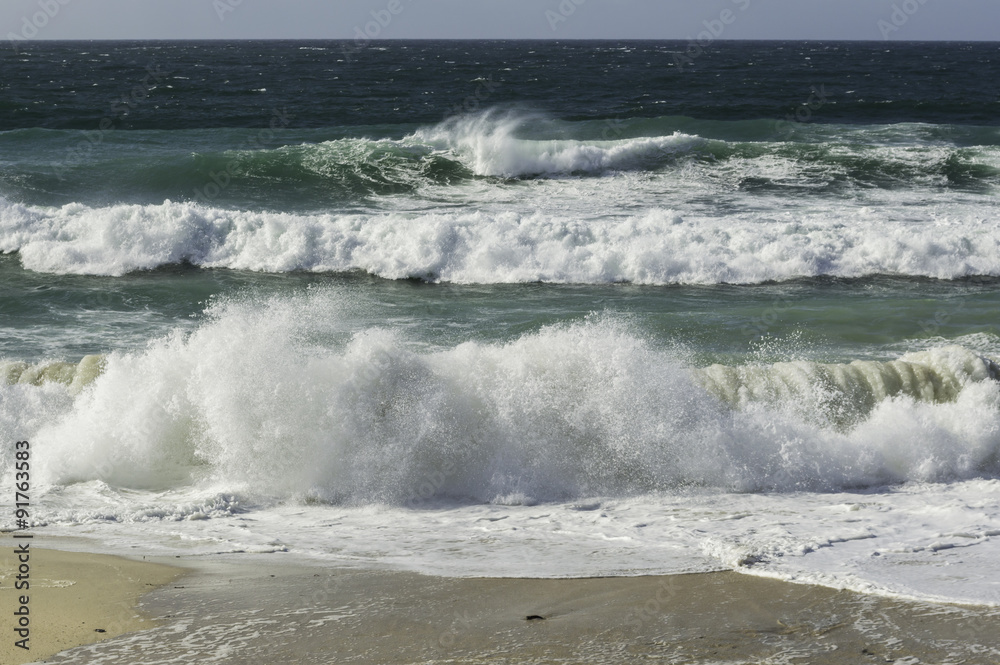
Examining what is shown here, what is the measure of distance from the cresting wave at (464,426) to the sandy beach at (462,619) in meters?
1.52

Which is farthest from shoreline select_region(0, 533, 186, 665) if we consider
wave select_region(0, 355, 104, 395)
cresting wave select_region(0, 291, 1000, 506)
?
wave select_region(0, 355, 104, 395)

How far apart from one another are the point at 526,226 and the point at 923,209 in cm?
719

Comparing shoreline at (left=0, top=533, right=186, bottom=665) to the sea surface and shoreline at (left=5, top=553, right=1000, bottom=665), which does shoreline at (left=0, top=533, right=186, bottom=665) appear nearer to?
shoreline at (left=5, top=553, right=1000, bottom=665)

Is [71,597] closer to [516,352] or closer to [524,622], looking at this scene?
[524,622]

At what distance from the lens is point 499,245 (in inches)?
521

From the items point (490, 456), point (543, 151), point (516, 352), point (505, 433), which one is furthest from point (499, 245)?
point (490, 456)

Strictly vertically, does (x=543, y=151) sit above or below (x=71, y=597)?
above

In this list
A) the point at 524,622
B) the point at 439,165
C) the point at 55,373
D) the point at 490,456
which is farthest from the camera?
the point at 439,165

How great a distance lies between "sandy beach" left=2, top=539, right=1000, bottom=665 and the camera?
391 cm

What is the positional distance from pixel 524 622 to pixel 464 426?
249 cm

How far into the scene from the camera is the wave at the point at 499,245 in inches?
505

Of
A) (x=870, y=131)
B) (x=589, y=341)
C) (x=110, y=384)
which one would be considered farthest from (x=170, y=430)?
(x=870, y=131)

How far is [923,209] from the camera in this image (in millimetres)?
16031

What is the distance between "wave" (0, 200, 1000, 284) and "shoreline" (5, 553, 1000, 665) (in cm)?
822
